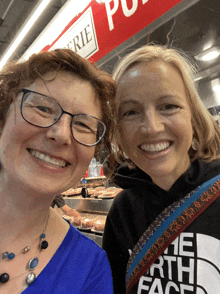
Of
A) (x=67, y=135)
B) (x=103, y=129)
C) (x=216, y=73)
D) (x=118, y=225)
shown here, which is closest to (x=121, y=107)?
(x=103, y=129)

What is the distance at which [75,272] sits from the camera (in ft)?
2.38

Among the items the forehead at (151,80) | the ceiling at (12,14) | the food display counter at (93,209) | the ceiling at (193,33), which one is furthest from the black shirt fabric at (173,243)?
the ceiling at (12,14)

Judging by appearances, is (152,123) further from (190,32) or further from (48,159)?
(190,32)

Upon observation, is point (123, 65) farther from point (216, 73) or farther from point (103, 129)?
point (216, 73)

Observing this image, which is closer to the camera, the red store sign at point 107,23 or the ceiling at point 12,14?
the red store sign at point 107,23

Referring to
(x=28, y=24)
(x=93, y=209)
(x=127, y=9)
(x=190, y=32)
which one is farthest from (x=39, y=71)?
(x=93, y=209)

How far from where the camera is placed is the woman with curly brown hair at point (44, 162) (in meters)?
0.66

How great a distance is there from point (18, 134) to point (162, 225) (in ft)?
2.11

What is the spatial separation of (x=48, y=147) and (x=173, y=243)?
0.58 meters

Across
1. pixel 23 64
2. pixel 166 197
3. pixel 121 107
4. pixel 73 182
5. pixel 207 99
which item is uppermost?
pixel 207 99

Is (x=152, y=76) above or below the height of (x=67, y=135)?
above

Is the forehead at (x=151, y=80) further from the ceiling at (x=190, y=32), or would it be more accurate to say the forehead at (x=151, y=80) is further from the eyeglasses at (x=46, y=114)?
the ceiling at (x=190, y=32)

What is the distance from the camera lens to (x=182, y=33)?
63.0 inches

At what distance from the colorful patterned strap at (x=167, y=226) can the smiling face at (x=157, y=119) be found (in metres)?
0.13
